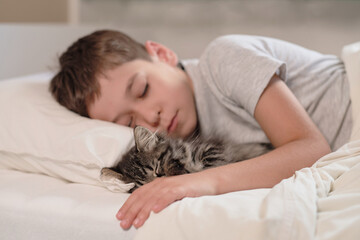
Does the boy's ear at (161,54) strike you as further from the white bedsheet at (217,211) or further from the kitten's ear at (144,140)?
the white bedsheet at (217,211)

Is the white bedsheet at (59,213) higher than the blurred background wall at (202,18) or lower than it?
lower

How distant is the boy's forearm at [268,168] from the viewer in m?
1.15

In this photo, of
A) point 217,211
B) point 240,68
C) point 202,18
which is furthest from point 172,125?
point 202,18

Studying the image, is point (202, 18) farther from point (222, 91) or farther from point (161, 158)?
point (161, 158)

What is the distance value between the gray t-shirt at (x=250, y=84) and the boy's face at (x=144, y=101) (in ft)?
0.38

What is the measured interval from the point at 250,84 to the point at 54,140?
29.7 inches

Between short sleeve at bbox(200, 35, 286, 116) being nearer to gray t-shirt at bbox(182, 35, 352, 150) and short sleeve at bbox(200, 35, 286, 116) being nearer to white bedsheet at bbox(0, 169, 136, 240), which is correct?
gray t-shirt at bbox(182, 35, 352, 150)

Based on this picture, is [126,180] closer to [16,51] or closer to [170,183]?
[170,183]

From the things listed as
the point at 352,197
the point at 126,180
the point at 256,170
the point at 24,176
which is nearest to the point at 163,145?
the point at 126,180

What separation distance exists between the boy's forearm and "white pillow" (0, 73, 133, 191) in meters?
0.31

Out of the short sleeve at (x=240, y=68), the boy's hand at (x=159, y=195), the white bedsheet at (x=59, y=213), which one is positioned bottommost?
the white bedsheet at (x=59, y=213)

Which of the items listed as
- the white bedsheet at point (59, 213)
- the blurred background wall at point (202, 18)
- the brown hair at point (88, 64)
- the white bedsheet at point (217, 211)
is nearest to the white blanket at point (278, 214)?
the white bedsheet at point (217, 211)

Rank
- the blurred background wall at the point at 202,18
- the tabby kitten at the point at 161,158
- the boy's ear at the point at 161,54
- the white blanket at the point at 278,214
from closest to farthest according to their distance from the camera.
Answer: the white blanket at the point at 278,214, the tabby kitten at the point at 161,158, the boy's ear at the point at 161,54, the blurred background wall at the point at 202,18

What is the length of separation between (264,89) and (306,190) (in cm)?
56
